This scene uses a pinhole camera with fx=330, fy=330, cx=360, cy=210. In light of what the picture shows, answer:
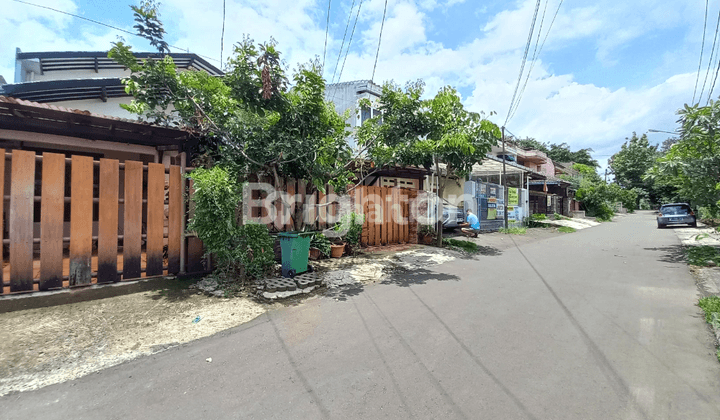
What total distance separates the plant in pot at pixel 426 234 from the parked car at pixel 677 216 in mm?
18030

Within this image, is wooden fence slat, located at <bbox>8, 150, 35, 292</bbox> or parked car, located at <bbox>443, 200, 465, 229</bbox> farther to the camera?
parked car, located at <bbox>443, 200, 465, 229</bbox>

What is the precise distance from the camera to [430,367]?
10.4 ft

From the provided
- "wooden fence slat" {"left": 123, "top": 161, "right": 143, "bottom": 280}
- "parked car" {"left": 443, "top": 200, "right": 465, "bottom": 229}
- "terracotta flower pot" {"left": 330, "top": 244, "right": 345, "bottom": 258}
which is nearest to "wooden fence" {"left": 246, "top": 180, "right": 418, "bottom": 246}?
"terracotta flower pot" {"left": 330, "top": 244, "right": 345, "bottom": 258}

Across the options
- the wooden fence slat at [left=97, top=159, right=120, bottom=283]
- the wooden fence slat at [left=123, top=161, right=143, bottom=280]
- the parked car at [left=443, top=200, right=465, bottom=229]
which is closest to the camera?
the wooden fence slat at [left=97, top=159, right=120, bottom=283]

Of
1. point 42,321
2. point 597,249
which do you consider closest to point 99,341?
point 42,321

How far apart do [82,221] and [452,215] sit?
13.9 metres

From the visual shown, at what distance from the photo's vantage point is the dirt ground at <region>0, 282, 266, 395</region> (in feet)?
10.3

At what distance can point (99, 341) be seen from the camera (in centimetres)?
372

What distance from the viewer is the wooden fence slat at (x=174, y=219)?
5977mm

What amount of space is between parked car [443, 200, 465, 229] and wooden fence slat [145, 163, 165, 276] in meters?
11.9

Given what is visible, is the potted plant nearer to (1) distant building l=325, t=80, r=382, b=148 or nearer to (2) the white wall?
(2) the white wall

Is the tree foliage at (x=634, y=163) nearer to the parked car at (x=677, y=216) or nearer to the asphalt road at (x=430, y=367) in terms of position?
the parked car at (x=677, y=216)

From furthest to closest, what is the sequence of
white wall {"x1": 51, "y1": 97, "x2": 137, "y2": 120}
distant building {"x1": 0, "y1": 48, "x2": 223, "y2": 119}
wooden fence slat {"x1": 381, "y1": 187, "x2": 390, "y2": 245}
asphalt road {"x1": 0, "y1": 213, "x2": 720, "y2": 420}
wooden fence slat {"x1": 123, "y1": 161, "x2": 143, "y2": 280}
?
wooden fence slat {"x1": 381, "y1": 187, "x2": 390, "y2": 245}
white wall {"x1": 51, "y1": 97, "x2": 137, "y2": 120}
distant building {"x1": 0, "y1": 48, "x2": 223, "y2": 119}
wooden fence slat {"x1": 123, "y1": 161, "x2": 143, "y2": 280}
asphalt road {"x1": 0, "y1": 213, "x2": 720, "y2": 420}

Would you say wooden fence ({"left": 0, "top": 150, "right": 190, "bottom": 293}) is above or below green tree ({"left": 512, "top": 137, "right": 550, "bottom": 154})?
below
